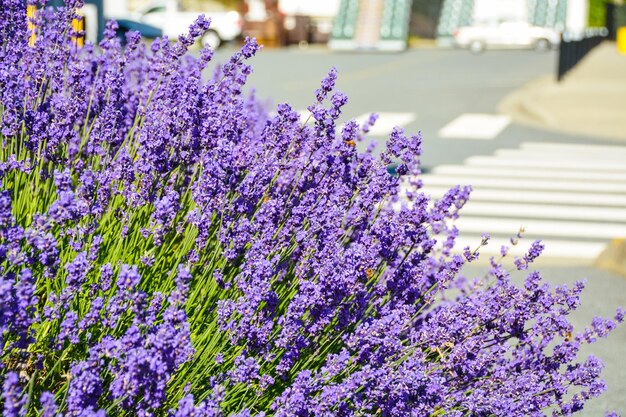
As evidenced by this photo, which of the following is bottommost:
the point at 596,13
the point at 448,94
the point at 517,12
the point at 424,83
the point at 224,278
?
the point at 596,13

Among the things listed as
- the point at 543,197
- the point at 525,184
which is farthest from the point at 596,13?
the point at 543,197

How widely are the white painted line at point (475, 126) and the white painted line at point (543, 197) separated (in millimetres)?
4129

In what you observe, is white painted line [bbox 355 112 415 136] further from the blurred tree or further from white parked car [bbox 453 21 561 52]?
the blurred tree

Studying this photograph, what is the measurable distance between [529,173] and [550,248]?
3.61 metres

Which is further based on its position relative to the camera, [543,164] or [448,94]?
[448,94]

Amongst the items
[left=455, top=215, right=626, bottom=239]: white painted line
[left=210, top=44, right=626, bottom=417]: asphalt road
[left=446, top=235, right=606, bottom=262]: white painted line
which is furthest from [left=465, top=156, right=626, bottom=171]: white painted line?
[left=446, top=235, right=606, bottom=262]: white painted line

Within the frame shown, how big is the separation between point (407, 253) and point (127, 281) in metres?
1.37

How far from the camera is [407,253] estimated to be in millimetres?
3672

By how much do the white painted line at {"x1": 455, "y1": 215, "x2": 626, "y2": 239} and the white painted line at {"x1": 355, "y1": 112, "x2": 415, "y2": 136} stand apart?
5.40 m

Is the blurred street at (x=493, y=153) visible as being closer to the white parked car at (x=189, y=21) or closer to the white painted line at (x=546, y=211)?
the white painted line at (x=546, y=211)

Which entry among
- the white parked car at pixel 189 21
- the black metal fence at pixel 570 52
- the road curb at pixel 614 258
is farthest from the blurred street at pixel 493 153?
the white parked car at pixel 189 21

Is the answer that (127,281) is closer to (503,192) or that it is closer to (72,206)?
(72,206)

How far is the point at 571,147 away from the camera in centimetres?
1391

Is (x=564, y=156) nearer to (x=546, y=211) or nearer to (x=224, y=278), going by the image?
(x=546, y=211)
